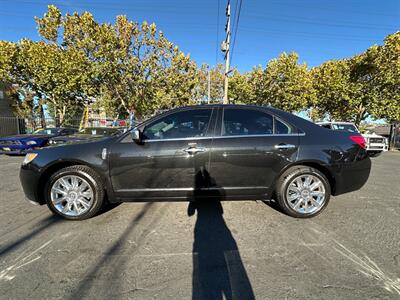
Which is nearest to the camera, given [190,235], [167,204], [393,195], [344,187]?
[190,235]

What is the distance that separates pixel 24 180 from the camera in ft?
11.2

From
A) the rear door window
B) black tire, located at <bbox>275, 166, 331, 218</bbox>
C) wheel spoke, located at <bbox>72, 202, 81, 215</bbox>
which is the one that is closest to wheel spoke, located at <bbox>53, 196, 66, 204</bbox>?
wheel spoke, located at <bbox>72, 202, 81, 215</bbox>

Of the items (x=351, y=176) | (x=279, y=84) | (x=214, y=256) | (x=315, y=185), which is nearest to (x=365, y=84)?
(x=279, y=84)

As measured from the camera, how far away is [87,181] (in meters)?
3.37

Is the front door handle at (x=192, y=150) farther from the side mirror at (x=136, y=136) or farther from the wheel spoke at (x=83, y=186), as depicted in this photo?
the wheel spoke at (x=83, y=186)

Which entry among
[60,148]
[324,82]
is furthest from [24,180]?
[324,82]

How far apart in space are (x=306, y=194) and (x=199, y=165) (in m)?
1.70

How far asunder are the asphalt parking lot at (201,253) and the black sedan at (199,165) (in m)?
0.37

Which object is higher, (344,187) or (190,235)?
(344,187)

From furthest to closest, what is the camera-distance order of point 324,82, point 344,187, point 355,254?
point 324,82 < point 344,187 < point 355,254

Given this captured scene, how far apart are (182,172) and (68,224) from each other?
5.90 feet

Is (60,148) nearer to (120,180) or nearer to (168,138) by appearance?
(120,180)

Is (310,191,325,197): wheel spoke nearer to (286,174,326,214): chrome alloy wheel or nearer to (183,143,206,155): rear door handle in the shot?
(286,174,326,214): chrome alloy wheel

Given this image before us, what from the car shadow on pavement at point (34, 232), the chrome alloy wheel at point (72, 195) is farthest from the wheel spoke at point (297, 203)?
the car shadow on pavement at point (34, 232)
